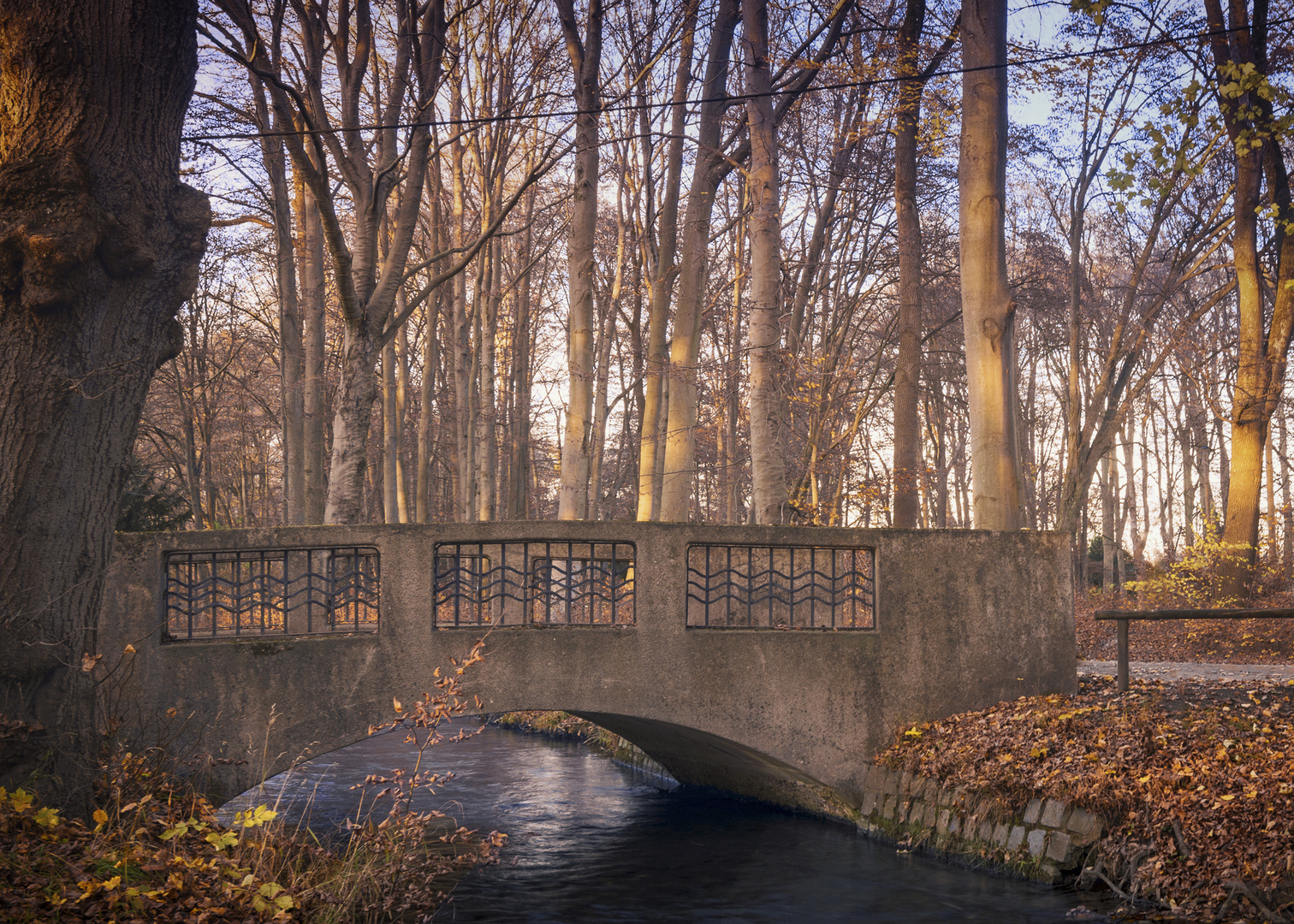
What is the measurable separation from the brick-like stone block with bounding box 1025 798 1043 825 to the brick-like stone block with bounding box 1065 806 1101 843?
0.24 meters

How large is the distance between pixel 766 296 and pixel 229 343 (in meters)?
17.1

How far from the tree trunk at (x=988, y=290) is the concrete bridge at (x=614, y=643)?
1046 mm

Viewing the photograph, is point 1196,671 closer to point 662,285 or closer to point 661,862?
point 661,862

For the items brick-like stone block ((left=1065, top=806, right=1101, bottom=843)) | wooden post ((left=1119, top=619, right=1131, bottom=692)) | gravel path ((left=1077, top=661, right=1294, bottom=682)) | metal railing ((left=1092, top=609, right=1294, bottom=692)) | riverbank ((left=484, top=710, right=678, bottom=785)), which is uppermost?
metal railing ((left=1092, top=609, right=1294, bottom=692))

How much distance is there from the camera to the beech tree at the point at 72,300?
488cm

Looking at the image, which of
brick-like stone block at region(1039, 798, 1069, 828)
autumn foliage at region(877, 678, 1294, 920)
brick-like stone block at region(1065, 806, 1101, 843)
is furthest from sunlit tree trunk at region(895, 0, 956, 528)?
brick-like stone block at region(1065, 806, 1101, 843)

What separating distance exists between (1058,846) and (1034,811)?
0.33 meters

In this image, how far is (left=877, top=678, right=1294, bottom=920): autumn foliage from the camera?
5672 millimetres

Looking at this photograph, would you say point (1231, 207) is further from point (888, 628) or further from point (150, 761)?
point (150, 761)

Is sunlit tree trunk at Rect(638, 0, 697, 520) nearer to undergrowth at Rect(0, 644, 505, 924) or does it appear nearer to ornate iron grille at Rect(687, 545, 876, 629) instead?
ornate iron grille at Rect(687, 545, 876, 629)

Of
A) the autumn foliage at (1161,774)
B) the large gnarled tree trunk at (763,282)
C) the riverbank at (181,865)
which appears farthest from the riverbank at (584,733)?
the riverbank at (181,865)

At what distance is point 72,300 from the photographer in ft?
16.3

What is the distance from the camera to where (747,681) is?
8109mm

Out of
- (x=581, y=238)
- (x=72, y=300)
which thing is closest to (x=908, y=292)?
(x=581, y=238)
